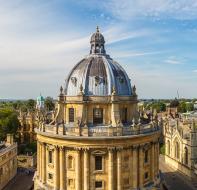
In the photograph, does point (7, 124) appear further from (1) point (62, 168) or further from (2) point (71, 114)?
(1) point (62, 168)

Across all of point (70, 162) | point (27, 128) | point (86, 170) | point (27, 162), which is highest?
point (70, 162)

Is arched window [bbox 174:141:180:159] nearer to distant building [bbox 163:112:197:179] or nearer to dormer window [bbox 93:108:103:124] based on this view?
distant building [bbox 163:112:197:179]

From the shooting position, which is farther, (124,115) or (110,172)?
(124,115)

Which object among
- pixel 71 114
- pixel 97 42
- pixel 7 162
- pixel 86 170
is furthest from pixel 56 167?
pixel 7 162

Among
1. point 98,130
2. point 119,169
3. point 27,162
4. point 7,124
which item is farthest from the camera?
point 7,124

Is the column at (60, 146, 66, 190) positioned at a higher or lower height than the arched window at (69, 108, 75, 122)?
lower

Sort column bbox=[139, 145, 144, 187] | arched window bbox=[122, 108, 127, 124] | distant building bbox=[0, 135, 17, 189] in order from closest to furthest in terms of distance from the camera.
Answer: column bbox=[139, 145, 144, 187], arched window bbox=[122, 108, 127, 124], distant building bbox=[0, 135, 17, 189]

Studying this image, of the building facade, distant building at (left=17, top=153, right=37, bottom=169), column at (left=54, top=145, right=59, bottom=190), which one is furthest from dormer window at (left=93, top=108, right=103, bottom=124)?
distant building at (left=17, top=153, right=37, bottom=169)

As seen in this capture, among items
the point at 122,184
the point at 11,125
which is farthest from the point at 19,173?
the point at 122,184

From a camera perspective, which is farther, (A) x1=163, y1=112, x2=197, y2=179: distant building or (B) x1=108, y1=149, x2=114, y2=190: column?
(A) x1=163, y1=112, x2=197, y2=179: distant building
